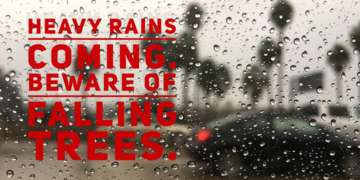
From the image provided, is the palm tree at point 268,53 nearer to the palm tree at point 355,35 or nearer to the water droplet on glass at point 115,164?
the palm tree at point 355,35

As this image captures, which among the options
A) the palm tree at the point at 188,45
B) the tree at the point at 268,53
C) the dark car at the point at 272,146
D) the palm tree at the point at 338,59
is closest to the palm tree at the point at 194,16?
the palm tree at the point at 188,45

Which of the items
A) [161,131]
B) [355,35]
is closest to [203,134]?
[161,131]

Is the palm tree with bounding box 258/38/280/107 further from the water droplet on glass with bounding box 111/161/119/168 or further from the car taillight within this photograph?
the water droplet on glass with bounding box 111/161/119/168

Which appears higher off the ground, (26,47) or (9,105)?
(26,47)

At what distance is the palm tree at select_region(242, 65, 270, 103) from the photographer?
893mm

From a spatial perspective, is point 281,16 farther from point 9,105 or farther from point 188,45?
point 9,105

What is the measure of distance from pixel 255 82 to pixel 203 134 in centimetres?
31

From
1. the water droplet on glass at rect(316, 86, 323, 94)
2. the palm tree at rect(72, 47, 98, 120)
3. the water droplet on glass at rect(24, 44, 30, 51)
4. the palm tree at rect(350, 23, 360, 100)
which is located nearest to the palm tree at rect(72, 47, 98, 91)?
the palm tree at rect(72, 47, 98, 120)

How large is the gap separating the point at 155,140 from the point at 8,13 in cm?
83

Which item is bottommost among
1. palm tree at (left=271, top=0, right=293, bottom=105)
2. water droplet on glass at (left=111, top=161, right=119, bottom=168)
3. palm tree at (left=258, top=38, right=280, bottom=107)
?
water droplet on glass at (left=111, top=161, right=119, bottom=168)

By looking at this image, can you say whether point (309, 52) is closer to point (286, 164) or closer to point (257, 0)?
point (257, 0)

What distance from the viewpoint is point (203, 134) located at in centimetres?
90

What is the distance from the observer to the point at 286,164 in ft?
3.03

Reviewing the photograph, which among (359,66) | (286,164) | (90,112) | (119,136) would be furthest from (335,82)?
(90,112)
